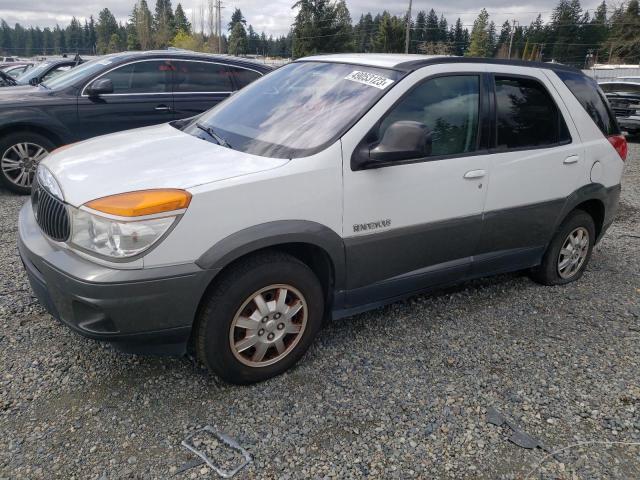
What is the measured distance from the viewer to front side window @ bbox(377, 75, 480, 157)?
3.10 metres

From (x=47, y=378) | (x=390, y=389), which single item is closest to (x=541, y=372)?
(x=390, y=389)

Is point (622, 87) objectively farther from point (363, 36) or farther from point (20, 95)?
point (363, 36)

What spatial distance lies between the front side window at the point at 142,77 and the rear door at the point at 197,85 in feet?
0.43

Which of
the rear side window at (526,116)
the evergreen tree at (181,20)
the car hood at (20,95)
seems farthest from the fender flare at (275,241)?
the evergreen tree at (181,20)

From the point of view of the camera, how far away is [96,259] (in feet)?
7.70

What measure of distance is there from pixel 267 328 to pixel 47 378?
126 centimetres

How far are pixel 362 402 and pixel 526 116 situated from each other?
239 cm

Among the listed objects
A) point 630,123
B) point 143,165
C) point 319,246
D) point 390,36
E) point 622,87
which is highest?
point 390,36

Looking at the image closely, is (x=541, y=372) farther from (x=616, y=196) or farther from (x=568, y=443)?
(x=616, y=196)

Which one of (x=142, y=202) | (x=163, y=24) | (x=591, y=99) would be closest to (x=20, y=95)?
(x=142, y=202)

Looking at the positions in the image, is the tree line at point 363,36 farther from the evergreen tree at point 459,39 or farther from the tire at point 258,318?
the tire at point 258,318

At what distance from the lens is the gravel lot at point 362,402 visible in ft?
7.72

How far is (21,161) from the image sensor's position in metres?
6.24

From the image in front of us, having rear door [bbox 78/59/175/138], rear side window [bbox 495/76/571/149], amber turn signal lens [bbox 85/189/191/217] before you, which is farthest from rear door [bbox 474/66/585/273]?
rear door [bbox 78/59/175/138]
